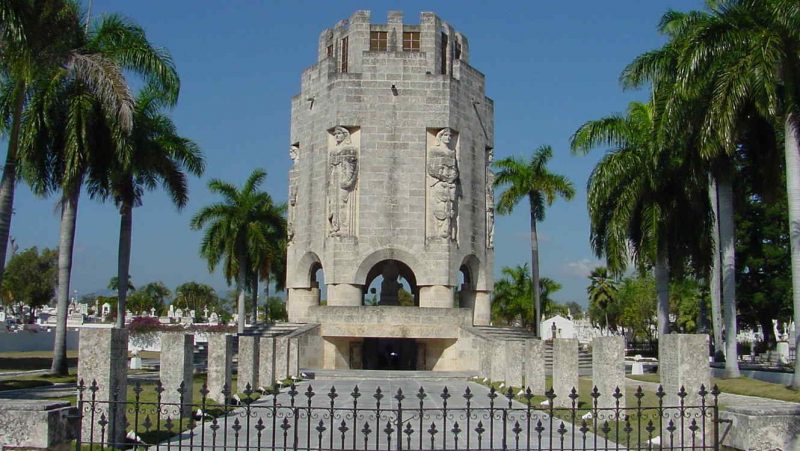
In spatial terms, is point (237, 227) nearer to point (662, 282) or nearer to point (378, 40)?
point (378, 40)

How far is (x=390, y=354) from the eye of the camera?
37.7 m

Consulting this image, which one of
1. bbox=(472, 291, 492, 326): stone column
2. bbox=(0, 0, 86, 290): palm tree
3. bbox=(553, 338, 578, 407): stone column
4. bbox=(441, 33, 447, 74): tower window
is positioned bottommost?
bbox=(553, 338, 578, 407): stone column

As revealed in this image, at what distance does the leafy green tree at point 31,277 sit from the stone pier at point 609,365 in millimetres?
64358

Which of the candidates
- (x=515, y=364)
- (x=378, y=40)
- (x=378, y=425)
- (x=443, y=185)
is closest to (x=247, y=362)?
(x=515, y=364)

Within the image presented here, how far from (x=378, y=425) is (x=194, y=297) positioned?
10010 cm

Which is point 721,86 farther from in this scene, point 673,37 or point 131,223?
point 131,223

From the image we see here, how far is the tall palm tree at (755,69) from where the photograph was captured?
19906 millimetres

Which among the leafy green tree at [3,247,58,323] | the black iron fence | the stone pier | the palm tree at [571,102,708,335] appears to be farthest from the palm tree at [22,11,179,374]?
the leafy green tree at [3,247,58,323]

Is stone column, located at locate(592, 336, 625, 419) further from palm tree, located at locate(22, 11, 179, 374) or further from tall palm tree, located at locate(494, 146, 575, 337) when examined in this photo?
tall palm tree, located at locate(494, 146, 575, 337)

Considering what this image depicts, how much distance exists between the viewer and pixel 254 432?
1323 centimetres

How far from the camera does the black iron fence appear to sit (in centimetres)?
915

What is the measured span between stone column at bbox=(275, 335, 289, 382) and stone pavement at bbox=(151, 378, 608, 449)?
3.57 ft

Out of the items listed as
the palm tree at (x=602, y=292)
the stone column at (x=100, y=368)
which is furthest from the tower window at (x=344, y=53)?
the palm tree at (x=602, y=292)

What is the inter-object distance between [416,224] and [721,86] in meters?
14.2
